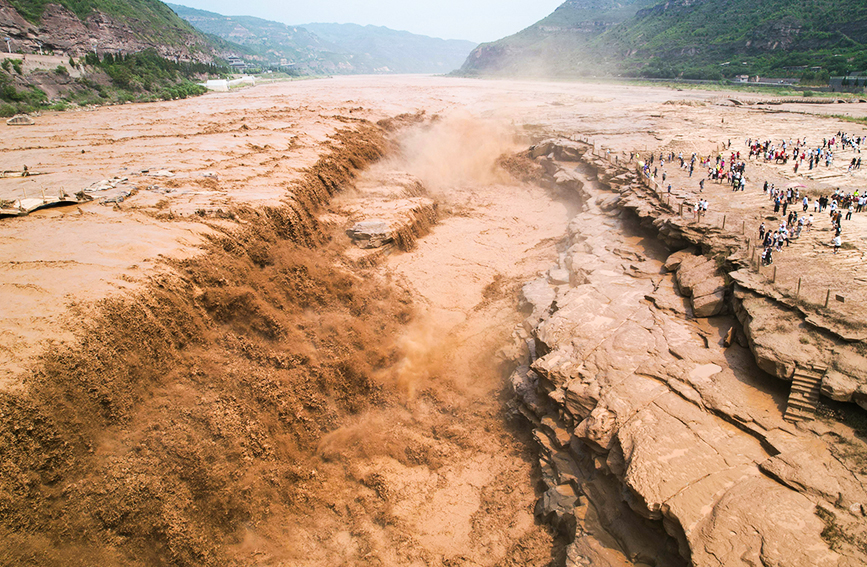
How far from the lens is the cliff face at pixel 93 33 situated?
49231mm

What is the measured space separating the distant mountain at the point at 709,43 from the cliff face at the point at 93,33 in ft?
276

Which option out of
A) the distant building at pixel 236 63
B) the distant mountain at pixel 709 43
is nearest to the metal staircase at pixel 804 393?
the distant mountain at pixel 709 43

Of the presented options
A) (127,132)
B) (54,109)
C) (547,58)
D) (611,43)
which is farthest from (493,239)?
(547,58)

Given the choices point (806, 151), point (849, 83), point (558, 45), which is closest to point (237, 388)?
point (806, 151)

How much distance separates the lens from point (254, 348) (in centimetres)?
1073

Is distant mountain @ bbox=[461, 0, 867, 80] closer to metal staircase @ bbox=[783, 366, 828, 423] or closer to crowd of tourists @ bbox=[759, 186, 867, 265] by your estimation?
crowd of tourists @ bbox=[759, 186, 867, 265]

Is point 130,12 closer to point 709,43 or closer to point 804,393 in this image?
point 709,43

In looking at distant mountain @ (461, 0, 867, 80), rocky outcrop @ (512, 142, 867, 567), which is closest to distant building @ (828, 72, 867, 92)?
distant mountain @ (461, 0, 867, 80)

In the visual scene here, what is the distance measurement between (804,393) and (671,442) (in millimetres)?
2637

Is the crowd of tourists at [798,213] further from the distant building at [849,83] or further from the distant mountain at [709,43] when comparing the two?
the distant mountain at [709,43]

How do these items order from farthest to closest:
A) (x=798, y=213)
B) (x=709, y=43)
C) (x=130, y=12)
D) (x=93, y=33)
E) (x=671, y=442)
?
(x=709, y=43)
(x=130, y=12)
(x=93, y=33)
(x=798, y=213)
(x=671, y=442)

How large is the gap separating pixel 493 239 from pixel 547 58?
126746 mm

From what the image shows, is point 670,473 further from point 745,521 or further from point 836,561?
point 836,561

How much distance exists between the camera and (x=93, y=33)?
64.2m
